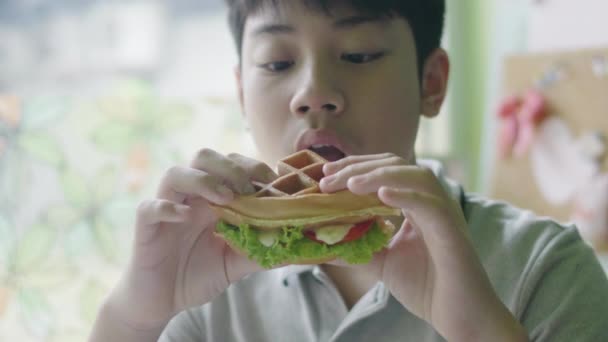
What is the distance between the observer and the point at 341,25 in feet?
3.73

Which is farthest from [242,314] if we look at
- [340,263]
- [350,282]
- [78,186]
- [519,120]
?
[519,120]

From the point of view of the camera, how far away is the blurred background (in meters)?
2.04

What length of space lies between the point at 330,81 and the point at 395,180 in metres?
0.29

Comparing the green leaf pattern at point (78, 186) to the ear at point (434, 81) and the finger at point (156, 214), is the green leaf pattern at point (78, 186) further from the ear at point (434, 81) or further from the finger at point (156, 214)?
the finger at point (156, 214)

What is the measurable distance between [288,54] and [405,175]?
0.38 m

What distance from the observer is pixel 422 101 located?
4.42 ft

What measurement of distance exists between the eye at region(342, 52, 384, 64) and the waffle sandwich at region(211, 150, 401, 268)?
244 mm

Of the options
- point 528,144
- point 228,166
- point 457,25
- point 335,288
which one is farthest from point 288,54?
point 457,25

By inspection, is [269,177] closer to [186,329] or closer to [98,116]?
[186,329]

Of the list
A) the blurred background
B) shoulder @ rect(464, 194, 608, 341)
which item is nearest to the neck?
shoulder @ rect(464, 194, 608, 341)

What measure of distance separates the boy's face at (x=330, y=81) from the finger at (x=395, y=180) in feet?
0.76

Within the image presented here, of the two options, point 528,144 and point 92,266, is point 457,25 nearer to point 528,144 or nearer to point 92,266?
point 528,144

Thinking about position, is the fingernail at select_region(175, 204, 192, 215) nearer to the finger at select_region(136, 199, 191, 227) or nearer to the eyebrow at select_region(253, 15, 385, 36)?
the finger at select_region(136, 199, 191, 227)

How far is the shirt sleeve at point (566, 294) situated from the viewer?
3.54 ft
